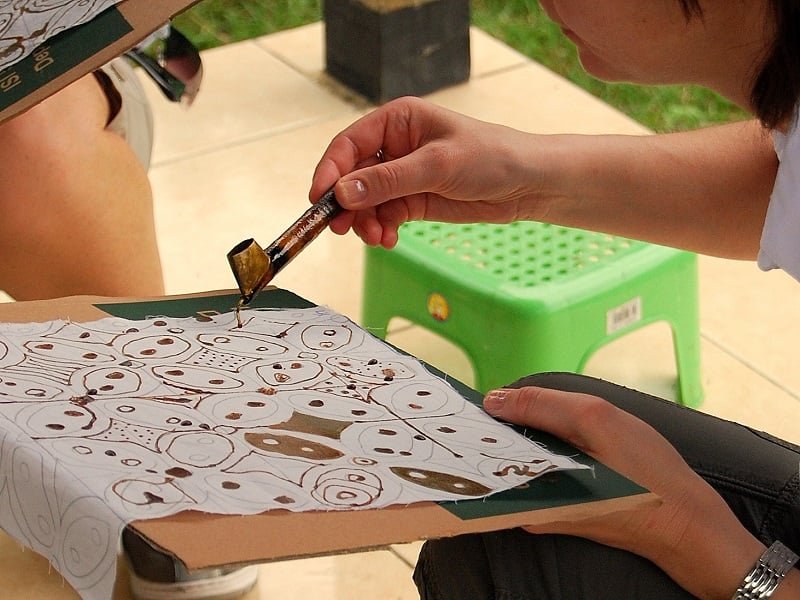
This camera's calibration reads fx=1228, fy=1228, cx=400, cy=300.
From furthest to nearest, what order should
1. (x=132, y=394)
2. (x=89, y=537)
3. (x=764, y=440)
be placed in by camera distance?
1. (x=764, y=440)
2. (x=132, y=394)
3. (x=89, y=537)

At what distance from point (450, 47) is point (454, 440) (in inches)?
61.2

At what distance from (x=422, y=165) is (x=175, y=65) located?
457 millimetres

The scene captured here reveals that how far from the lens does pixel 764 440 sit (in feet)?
2.99

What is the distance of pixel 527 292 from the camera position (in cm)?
141

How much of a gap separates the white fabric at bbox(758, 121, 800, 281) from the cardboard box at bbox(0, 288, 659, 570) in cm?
18

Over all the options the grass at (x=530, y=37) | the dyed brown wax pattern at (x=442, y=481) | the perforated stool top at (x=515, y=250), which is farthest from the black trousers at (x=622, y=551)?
the grass at (x=530, y=37)

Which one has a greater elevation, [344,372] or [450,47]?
[344,372]

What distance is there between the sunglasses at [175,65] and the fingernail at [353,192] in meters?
0.43

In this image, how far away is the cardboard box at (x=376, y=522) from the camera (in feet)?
1.96

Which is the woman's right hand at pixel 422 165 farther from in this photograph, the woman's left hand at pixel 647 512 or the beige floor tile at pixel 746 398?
the beige floor tile at pixel 746 398

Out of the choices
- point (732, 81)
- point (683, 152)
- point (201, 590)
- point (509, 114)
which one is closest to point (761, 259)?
point (732, 81)

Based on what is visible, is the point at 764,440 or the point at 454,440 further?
the point at 764,440

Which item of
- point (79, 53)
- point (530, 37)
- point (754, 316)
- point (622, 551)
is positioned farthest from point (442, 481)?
point (530, 37)

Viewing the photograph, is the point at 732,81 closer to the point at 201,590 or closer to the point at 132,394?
the point at 132,394
